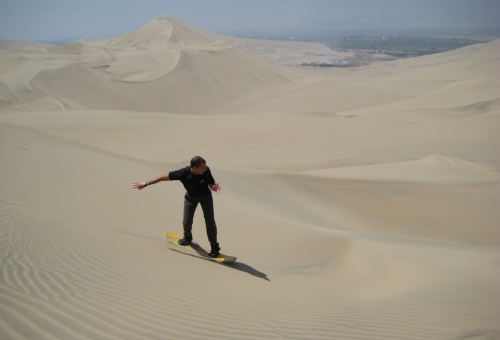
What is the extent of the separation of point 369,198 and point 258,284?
6.87 meters

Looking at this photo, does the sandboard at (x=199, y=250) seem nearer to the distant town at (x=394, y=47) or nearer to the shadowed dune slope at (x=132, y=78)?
the shadowed dune slope at (x=132, y=78)

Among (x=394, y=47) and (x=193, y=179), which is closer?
(x=193, y=179)

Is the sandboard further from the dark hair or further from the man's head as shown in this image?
the dark hair

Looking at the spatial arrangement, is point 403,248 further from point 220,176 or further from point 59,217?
point 59,217

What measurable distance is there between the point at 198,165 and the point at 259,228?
2741 millimetres

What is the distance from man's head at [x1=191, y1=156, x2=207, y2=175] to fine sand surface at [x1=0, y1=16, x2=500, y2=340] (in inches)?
40.5

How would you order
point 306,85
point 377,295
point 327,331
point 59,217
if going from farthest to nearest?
point 306,85
point 59,217
point 377,295
point 327,331

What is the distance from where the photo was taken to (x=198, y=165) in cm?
438

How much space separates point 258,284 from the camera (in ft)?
14.5

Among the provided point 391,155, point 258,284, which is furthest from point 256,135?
point 258,284

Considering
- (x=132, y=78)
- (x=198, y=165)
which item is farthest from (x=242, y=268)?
(x=132, y=78)

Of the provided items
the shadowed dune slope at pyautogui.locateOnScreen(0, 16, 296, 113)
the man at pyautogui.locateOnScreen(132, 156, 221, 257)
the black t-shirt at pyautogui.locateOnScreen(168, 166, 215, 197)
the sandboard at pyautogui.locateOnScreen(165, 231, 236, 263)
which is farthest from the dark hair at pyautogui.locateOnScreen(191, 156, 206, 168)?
the shadowed dune slope at pyautogui.locateOnScreen(0, 16, 296, 113)

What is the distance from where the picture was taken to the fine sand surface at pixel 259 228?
10.1 ft

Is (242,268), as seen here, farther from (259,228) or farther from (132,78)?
(132,78)
